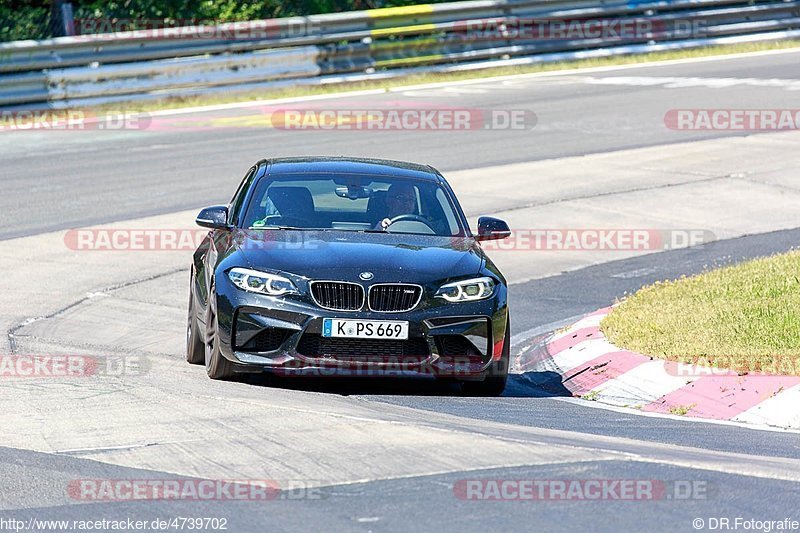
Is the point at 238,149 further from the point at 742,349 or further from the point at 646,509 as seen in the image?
the point at 646,509

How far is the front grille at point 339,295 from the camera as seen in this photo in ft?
28.1

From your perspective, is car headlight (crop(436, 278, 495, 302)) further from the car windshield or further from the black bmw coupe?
the car windshield

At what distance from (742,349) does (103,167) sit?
11012 millimetres

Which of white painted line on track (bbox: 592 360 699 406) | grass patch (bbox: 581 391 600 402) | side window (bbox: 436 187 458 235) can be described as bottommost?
grass patch (bbox: 581 391 600 402)

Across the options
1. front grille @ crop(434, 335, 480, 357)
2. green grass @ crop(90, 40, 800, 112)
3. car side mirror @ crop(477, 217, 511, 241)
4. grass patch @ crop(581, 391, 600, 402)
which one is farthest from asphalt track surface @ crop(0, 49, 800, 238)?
grass patch @ crop(581, 391, 600, 402)

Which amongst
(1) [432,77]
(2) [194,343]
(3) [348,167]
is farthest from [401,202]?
(1) [432,77]

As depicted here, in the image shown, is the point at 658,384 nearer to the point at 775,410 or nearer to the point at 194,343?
the point at 775,410

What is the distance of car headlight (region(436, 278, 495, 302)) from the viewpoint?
28.6 ft

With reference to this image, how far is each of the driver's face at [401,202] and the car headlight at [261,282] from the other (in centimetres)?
145

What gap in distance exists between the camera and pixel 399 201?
391 inches

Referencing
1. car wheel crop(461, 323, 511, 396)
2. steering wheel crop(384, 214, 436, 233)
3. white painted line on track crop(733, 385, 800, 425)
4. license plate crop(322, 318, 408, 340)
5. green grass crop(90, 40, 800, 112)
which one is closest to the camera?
white painted line on track crop(733, 385, 800, 425)

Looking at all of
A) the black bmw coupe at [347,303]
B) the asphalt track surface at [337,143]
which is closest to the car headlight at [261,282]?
the black bmw coupe at [347,303]

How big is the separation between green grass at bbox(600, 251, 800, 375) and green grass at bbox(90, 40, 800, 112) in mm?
12876

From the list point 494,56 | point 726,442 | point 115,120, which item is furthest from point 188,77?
point 726,442
